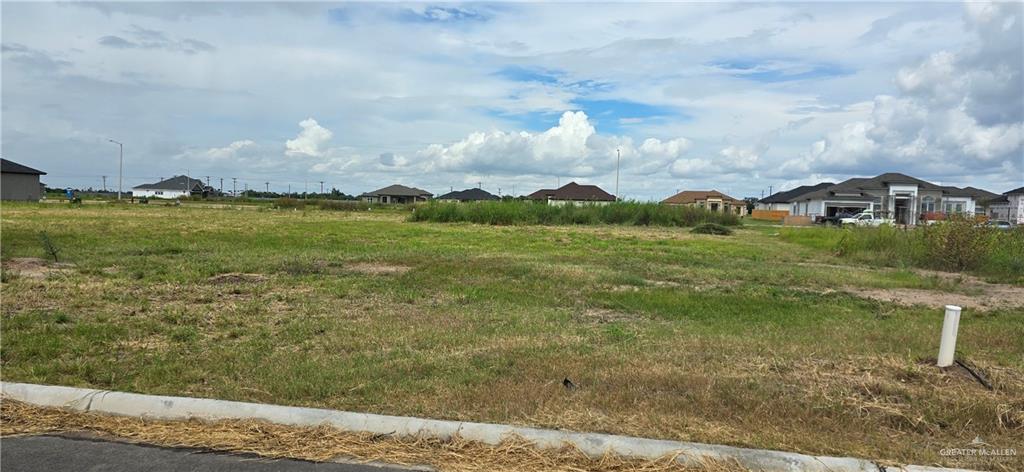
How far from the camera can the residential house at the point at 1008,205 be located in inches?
2572

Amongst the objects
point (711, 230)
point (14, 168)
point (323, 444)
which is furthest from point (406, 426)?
point (14, 168)

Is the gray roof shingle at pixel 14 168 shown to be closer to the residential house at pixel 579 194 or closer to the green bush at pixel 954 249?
the residential house at pixel 579 194

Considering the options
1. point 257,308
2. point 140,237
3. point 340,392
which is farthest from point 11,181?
point 340,392

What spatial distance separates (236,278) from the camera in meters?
11.7

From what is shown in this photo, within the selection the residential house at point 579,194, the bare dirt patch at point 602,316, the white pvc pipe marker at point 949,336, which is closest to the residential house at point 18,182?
the residential house at point 579,194

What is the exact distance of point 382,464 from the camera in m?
3.85

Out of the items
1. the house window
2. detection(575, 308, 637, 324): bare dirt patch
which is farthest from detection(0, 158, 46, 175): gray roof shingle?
the house window

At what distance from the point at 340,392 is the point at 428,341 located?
5.93ft

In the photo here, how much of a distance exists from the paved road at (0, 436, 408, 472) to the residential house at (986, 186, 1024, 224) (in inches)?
3076

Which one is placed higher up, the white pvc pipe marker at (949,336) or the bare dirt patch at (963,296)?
the white pvc pipe marker at (949,336)

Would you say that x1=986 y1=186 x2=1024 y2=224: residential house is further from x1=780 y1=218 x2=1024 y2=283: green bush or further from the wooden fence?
x1=780 y1=218 x2=1024 y2=283: green bush

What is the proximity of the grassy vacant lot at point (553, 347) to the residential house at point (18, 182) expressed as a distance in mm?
59302

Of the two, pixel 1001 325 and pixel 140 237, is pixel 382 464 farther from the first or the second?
pixel 140 237

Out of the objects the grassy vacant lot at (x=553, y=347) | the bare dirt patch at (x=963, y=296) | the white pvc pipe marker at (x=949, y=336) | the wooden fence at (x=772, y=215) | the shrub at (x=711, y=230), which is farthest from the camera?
the wooden fence at (x=772, y=215)
